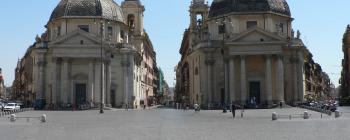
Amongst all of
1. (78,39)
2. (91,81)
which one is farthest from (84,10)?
(91,81)

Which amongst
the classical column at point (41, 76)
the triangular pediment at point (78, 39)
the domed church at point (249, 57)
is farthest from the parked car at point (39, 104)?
the domed church at point (249, 57)

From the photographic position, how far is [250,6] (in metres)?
78.0

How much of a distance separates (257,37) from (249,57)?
2.95 metres

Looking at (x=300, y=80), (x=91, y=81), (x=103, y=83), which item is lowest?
(x=103, y=83)

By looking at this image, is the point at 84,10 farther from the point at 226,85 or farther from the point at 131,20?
the point at 226,85

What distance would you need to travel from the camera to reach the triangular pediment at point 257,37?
242 ft

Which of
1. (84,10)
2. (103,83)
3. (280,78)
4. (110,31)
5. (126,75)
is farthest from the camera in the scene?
(110,31)

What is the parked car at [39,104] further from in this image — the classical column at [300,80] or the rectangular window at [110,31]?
the classical column at [300,80]

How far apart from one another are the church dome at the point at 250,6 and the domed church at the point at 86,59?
14608 millimetres

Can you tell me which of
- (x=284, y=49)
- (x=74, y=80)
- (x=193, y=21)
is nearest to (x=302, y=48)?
(x=284, y=49)

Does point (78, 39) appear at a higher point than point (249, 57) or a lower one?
higher

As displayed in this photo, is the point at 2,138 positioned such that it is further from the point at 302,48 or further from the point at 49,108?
the point at 302,48

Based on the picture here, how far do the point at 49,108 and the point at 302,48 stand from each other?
35875 mm

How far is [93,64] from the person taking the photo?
251 ft
